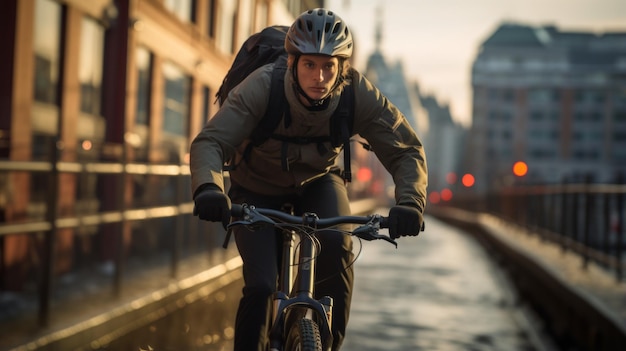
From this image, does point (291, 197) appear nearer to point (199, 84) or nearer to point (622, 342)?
point (622, 342)

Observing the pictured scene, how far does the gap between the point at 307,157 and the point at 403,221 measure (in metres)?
0.62

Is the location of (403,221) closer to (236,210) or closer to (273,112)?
(236,210)

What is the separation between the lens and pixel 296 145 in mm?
4594

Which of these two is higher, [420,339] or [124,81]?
[124,81]

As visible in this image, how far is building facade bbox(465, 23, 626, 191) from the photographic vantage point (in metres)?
140

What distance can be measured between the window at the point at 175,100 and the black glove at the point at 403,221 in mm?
17182

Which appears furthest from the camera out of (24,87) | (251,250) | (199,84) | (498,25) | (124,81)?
(498,25)

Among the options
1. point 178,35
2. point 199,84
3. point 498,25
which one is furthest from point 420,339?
point 498,25

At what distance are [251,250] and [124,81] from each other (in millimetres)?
13470

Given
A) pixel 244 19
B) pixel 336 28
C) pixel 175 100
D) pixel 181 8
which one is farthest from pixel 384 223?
pixel 244 19

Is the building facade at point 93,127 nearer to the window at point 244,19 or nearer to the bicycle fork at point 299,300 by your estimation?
Result: the bicycle fork at point 299,300

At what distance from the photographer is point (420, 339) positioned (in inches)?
352

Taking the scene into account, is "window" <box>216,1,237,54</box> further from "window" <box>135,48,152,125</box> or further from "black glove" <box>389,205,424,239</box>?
"black glove" <box>389,205,424,239</box>

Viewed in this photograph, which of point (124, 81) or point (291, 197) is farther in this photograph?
point (124, 81)
